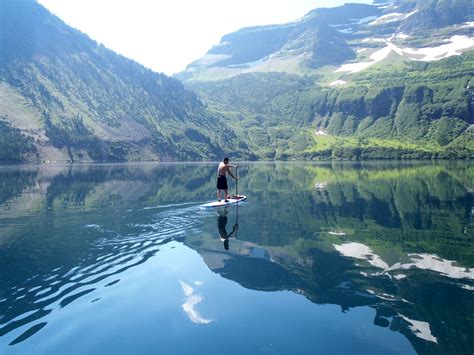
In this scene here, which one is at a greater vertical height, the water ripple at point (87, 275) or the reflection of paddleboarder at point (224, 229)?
the water ripple at point (87, 275)

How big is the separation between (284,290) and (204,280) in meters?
4.01

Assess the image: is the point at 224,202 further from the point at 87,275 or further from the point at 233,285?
the point at 87,275

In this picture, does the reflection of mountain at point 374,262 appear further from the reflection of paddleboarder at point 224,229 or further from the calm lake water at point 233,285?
the reflection of paddleboarder at point 224,229

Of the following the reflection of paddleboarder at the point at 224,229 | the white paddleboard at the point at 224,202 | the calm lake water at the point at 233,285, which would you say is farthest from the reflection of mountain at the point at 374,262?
the white paddleboard at the point at 224,202

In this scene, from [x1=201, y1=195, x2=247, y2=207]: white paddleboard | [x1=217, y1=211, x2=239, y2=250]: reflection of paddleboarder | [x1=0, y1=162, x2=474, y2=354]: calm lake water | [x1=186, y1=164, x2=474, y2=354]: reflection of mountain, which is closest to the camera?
[x1=0, y1=162, x2=474, y2=354]: calm lake water

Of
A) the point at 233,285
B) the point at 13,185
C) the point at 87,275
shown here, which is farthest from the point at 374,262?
the point at 13,185

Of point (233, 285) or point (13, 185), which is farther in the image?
point (13, 185)

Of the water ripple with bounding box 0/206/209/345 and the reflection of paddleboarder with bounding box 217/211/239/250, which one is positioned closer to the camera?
the water ripple with bounding box 0/206/209/345

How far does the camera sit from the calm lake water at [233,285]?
13.9 meters

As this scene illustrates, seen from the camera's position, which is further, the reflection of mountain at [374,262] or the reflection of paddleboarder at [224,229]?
the reflection of paddleboarder at [224,229]

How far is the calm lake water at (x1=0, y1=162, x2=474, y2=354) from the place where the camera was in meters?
13.9

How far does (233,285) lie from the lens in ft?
63.5

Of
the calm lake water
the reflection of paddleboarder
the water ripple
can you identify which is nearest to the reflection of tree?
the calm lake water

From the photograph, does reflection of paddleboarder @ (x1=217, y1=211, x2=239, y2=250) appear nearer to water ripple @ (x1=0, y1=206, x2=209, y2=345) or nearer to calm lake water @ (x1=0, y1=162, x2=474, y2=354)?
calm lake water @ (x1=0, y1=162, x2=474, y2=354)
